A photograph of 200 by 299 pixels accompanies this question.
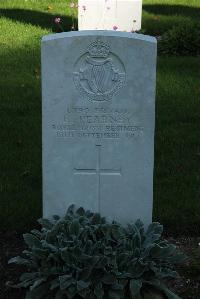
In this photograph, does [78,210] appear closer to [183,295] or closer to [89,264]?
[89,264]

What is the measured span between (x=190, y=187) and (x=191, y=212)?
0.44 m

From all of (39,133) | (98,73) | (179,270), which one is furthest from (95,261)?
(39,133)

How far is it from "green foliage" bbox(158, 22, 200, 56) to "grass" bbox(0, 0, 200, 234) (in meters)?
0.36

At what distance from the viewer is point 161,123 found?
6926 millimetres

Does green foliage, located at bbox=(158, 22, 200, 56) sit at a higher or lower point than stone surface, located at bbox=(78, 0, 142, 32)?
lower

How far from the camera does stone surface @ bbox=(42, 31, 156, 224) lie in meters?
3.95

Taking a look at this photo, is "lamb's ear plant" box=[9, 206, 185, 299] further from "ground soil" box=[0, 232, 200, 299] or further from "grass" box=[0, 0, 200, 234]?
"grass" box=[0, 0, 200, 234]

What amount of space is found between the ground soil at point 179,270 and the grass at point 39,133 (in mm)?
170

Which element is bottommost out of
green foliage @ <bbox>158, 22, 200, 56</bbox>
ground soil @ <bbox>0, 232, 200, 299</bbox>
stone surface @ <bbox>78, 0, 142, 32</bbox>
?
ground soil @ <bbox>0, 232, 200, 299</bbox>

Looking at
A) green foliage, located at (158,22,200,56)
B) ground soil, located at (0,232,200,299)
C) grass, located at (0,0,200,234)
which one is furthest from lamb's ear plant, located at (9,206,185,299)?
green foliage, located at (158,22,200,56)

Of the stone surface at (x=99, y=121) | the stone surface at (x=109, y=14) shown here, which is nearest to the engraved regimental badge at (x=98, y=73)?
the stone surface at (x=99, y=121)

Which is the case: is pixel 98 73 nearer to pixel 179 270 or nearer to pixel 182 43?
pixel 179 270

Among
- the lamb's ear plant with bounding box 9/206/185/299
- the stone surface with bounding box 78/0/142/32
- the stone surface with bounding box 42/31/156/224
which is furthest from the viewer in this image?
the stone surface with bounding box 78/0/142/32

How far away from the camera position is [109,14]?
1065cm
